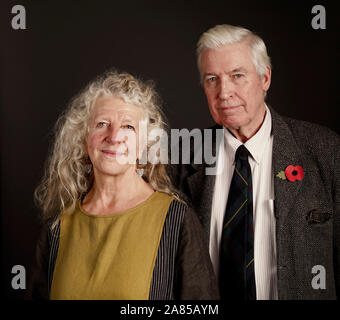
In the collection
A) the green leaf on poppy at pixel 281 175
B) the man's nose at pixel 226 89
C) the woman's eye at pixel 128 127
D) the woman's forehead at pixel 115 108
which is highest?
the man's nose at pixel 226 89

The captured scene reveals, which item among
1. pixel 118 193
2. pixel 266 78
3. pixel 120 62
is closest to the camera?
pixel 118 193

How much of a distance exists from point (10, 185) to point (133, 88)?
3.11 feet

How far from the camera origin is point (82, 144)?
1.58 meters

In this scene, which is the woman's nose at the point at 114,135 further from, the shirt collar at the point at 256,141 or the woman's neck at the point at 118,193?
the shirt collar at the point at 256,141

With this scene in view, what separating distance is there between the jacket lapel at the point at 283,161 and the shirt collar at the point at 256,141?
0.11 ft

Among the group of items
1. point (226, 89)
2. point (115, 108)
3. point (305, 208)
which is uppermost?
point (226, 89)

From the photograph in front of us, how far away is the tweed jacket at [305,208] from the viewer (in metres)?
1.57

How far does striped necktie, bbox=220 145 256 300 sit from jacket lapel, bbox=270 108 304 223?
108 mm

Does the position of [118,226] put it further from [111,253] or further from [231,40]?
[231,40]

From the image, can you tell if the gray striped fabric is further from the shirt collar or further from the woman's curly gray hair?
the shirt collar

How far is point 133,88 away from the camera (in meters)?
1.48

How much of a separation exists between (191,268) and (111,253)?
0.93 feet

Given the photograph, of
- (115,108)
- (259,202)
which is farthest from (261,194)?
(115,108)

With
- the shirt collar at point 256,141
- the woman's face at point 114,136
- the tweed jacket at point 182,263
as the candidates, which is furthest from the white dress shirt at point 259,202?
the woman's face at point 114,136
